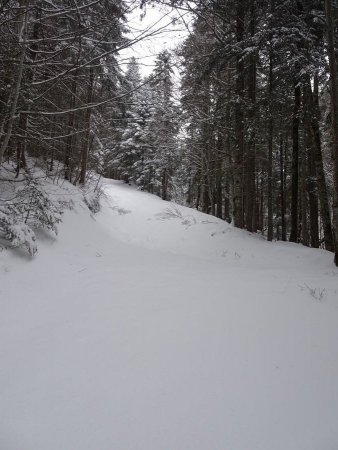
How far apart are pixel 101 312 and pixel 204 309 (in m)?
1.23

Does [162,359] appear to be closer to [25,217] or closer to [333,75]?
[25,217]

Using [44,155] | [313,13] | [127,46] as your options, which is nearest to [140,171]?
[44,155]

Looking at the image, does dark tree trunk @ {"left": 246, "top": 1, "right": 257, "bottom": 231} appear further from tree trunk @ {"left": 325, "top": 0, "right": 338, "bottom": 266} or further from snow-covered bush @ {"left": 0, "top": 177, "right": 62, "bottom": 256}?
snow-covered bush @ {"left": 0, "top": 177, "right": 62, "bottom": 256}

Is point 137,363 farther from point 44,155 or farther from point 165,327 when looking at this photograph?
point 44,155

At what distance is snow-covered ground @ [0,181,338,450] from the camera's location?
1764 mm

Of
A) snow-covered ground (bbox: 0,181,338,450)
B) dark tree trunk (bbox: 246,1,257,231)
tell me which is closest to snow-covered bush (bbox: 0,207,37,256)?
snow-covered ground (bbox: 0,181,338,450)

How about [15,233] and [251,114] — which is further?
[251,114]

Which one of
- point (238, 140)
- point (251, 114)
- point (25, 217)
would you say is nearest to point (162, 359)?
point (25, 217)

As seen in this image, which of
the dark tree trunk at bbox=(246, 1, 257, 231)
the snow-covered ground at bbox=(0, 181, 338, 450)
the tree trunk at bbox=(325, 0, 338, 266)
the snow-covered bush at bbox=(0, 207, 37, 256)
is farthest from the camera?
the dark tree trunk at bbox=(246, 1, 257, 231)

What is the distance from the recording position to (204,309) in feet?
11.4

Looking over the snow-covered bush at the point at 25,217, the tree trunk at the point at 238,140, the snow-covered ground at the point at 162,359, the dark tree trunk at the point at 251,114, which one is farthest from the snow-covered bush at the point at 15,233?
the tree trunk at the point at 238,140

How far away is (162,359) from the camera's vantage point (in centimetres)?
245

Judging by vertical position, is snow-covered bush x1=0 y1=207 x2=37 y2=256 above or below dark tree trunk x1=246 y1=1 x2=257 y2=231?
below

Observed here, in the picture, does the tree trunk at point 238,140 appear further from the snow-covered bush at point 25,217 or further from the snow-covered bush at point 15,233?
the snow-covered bush at point 15,233
